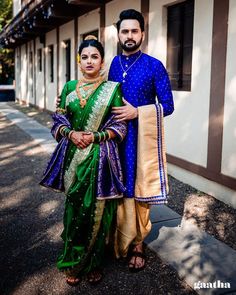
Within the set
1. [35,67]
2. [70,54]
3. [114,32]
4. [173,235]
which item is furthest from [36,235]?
[35,67]

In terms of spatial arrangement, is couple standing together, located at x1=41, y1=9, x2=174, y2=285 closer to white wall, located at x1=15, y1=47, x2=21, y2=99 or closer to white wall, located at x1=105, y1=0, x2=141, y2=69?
white wall, located at x1=105, y1=0, x2=141, y2=69

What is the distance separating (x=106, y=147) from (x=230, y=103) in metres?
2.50

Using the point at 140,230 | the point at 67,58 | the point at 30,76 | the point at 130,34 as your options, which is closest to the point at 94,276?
the point at 140,230

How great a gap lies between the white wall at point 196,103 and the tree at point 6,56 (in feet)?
68.3

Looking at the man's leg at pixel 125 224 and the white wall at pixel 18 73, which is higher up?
the white wall at pixel 18 73

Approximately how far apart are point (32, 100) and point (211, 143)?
1410cm

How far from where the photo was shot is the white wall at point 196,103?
5242mm

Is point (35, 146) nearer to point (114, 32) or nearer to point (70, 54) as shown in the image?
point (114, 32)

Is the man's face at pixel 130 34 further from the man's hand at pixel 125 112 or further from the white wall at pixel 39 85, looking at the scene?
the white wall at pixel 39 85

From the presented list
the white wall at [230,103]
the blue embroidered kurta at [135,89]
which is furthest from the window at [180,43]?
the blue embroidered kurta at [135,89]

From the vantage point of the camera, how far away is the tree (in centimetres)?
2561

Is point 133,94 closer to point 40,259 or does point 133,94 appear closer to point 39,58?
point 40,259

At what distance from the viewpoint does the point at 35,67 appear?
1717 centimetres

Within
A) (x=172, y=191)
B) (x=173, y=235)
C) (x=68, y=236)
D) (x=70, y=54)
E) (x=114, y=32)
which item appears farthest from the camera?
(x=70, y=54)
